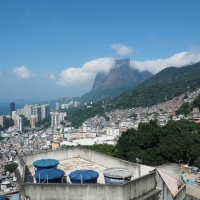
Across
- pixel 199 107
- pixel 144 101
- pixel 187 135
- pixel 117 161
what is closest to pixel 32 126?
pixel 144 101

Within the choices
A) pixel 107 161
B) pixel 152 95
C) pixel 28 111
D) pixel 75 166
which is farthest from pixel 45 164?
pixel 28 111

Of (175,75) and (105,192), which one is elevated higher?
(175,75)

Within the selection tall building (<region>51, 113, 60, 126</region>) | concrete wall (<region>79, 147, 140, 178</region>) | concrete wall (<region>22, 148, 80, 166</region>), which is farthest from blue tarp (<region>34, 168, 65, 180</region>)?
tall building (<region>51, 113, 60, 126</region>)

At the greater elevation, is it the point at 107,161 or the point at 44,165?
the point at 44,165

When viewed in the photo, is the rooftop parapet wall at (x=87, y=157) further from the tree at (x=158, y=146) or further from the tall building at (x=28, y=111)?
the tall building at (x=28, y=111)

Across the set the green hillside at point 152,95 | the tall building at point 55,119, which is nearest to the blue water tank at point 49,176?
the green hillside at point 152,95

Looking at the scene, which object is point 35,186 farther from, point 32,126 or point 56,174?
point 32,126

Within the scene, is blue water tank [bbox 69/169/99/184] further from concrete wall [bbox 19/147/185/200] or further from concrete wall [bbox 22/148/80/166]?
concrete wall [bbox 22/148/80/166]

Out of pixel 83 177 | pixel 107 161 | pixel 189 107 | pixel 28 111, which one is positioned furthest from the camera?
pixel 28 111

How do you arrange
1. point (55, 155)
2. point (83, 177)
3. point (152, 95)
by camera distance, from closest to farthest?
1. point (83, 177)
2. point (55, 155)
3. point (152, 95)

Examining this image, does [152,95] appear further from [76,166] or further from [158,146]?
[76,166]

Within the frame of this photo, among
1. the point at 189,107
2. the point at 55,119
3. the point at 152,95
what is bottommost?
the point at 55,119
